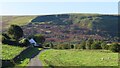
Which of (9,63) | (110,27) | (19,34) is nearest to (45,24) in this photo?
(110,27)

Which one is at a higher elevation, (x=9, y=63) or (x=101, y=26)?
(x=9, y=63)

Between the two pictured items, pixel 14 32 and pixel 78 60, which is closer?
pixel 78 60

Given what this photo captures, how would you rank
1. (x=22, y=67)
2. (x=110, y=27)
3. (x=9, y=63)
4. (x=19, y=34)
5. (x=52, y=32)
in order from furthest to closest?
(x=110, y=27)
(x=52, y=32)
(x=19, y=34)
(x=9, y=63)
(x=22, y=67)

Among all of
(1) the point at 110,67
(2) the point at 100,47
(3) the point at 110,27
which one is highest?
(1) the point at 110,67

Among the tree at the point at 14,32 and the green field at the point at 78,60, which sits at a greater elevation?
→ the green field at the point at 78,60

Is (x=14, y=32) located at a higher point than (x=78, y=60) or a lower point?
lower

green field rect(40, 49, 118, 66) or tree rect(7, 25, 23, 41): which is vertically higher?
green field rect(40, 49, 118, 66)

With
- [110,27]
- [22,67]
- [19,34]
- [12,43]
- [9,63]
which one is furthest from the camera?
[110,27]

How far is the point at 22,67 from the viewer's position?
31859 mm

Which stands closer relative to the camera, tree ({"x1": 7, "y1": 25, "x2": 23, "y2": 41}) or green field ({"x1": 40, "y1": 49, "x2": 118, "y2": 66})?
green field ({"x1": 40, "y1": 49, "x2": 118, "y2": 66})

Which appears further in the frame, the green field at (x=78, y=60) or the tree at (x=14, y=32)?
the tree at (x=14, y=32)

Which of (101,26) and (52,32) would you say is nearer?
(52,32)

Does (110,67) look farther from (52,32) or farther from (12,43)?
(52,32)

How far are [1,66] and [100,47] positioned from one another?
3821 cm
